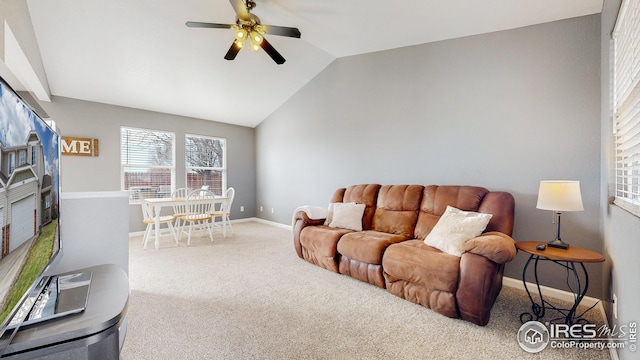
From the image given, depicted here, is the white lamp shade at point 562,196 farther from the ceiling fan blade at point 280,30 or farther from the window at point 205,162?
the window at point 205,162

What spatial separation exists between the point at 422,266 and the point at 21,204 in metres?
2.33

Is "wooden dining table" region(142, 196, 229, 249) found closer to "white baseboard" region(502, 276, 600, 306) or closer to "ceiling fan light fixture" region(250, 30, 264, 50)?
"ceiling fan light fixture" region(250, 30, 264, 50)

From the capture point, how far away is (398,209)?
3.20 m

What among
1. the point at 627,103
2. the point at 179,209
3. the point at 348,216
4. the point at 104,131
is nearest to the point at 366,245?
the point at 348,216

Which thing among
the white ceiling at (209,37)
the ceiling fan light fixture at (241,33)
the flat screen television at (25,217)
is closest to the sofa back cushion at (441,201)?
the white ceiling at (209,37)

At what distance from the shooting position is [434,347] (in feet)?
5.63

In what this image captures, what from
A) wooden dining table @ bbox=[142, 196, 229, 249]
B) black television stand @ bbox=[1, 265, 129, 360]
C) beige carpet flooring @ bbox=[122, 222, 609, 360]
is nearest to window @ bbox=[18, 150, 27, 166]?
black television stand @ bbox=[1, 265, 129, 360]

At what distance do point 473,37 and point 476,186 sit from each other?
167cm

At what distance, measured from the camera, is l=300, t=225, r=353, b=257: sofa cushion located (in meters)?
2.94

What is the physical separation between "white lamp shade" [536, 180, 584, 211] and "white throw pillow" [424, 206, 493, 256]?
1.39 ft

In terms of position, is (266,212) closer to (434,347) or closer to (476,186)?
(476,186)

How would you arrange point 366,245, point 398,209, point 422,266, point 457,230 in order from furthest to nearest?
1. point 398,209
2. point 366,245
3. point 457,230
4. point 422,266

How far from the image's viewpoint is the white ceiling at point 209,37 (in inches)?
103

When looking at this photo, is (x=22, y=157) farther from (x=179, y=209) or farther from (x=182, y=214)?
(x=179, y=209)
